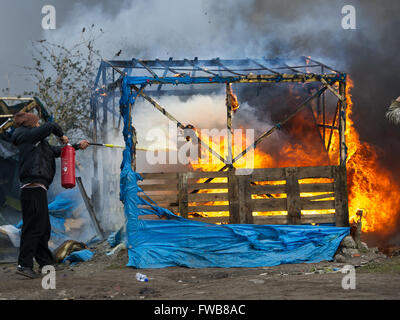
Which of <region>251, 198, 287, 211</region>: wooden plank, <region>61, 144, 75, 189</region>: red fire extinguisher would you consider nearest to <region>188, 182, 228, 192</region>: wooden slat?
<region>251, 198, 287, 211</region>: wooden plank

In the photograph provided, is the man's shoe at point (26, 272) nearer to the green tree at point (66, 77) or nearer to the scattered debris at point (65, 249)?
the scattered debris at point (65, 249)

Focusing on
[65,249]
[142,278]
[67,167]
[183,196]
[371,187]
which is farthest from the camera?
[371,187]

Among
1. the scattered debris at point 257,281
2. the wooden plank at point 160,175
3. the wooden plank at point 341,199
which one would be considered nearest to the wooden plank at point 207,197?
the wooden plank at point 160,175

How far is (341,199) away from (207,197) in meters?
2.58

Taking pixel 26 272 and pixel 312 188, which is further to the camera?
pixel 312 188

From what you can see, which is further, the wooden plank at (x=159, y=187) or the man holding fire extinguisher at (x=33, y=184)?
the wooden plank at (x=159, y=187)

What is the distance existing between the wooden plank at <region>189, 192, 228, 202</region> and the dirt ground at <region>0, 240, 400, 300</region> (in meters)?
1.47

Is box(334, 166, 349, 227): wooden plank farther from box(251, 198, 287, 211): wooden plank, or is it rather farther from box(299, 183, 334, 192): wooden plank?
box(251, 198, 287, 211): wooden plank

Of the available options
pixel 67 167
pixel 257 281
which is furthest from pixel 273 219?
pixel 67 167

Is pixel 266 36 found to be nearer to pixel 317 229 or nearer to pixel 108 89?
pixel 108 89

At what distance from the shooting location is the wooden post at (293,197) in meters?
8.60

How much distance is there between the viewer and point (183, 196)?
868cm

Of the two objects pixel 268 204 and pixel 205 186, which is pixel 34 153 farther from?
pixel 268 204

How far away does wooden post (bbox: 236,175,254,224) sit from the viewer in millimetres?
8656
